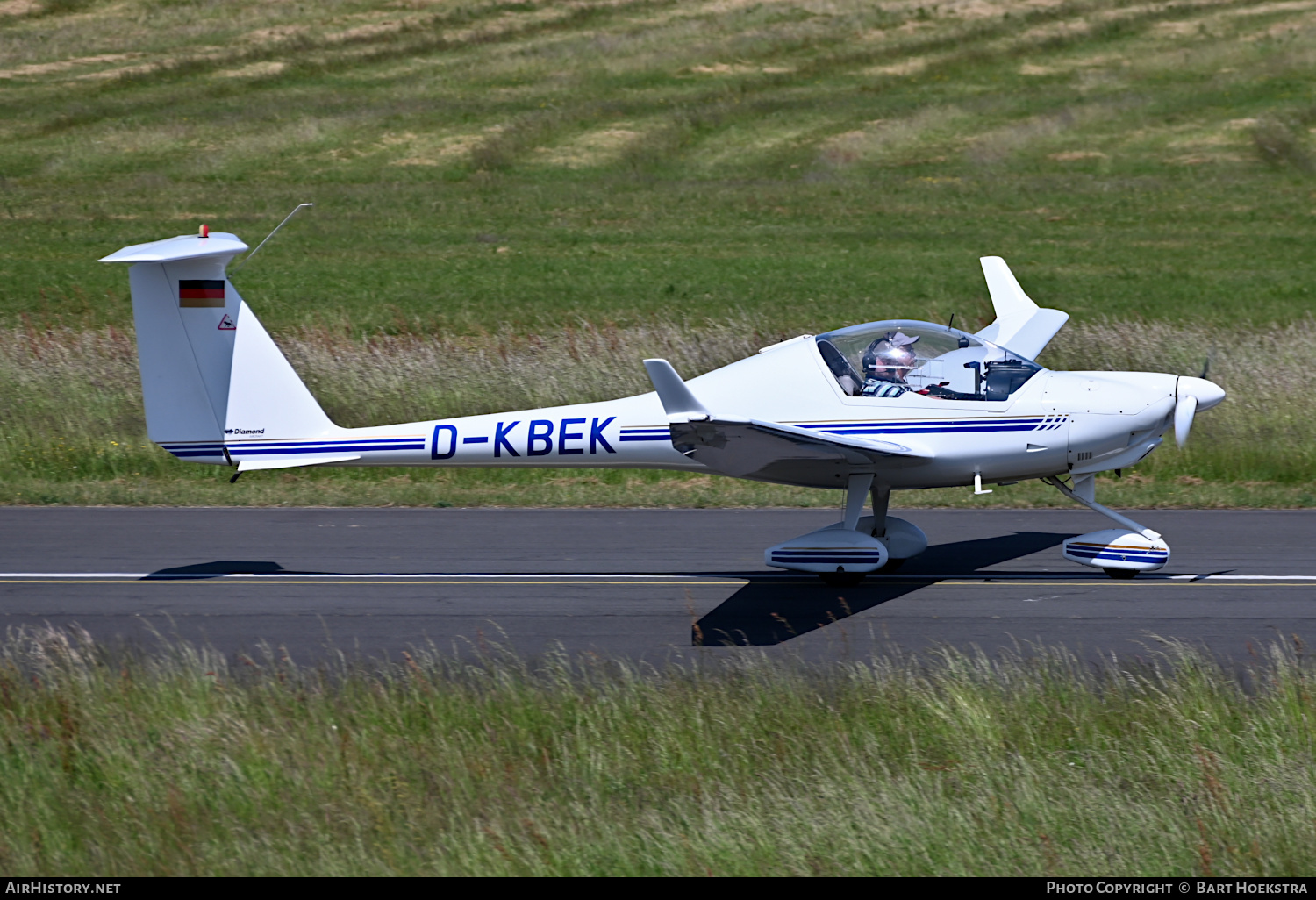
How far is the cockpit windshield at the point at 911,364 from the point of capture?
10.7 m

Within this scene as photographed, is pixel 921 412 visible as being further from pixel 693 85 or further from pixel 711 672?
pixel 693 85

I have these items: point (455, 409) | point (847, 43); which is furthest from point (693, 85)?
point (455, 409)

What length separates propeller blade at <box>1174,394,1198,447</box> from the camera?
1012cm

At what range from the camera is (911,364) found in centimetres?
1073

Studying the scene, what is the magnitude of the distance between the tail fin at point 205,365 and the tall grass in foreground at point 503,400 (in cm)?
360

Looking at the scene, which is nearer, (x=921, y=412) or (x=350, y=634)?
(x=350, y=634)

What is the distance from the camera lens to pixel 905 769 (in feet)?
22.3

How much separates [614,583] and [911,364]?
10.0ft

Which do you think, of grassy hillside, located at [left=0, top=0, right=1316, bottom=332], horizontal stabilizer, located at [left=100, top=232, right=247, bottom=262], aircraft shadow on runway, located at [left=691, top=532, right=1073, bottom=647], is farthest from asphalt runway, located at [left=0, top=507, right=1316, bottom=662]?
grassy hillside, located at [left=0, top=0, right=1316, bottom=332]

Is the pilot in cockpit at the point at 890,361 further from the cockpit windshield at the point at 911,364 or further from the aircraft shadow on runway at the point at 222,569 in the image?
the aircraft shadow on runway at the point at 222,569

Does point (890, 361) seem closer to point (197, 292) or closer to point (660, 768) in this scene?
point (660, 768)

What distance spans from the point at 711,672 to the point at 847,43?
199 feet

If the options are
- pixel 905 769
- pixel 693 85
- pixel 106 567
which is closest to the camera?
pixel 905 769

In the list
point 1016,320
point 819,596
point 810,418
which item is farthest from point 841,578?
point 1016,320
